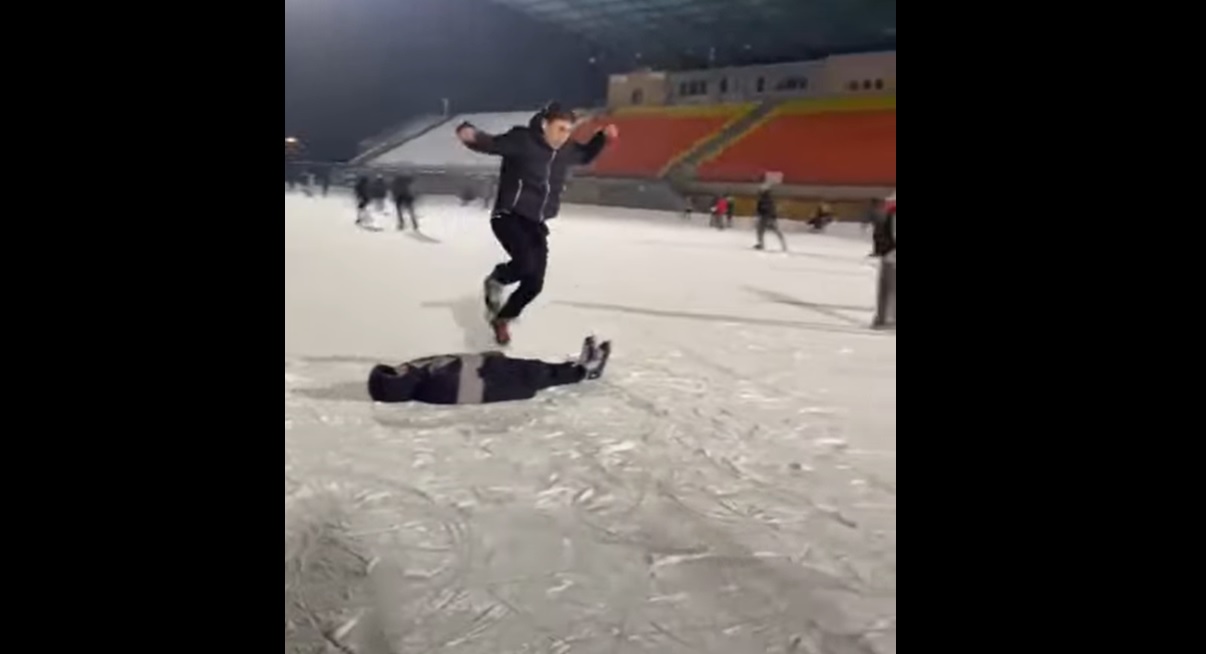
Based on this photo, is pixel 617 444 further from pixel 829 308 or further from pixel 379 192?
pixel 379 192

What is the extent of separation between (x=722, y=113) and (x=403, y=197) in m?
0.34

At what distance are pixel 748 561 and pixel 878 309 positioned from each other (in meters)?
0.27

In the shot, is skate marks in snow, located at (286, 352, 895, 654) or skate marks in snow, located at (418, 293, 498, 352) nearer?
skate marks in snow, located at (286, 352, 895, 654)

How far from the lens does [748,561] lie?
913 millimetres

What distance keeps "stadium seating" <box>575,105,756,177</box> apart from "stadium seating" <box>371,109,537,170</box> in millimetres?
72

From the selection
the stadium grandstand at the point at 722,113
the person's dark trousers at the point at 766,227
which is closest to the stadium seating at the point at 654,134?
the stadium grandstand at the point at 722,113

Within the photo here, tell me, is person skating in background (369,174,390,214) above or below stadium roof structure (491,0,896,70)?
below

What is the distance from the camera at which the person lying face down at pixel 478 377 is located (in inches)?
39.8

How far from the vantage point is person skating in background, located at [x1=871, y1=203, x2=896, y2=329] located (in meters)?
0.95

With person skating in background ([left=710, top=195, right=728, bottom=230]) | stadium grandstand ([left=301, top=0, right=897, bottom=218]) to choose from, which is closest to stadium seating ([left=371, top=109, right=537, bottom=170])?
stadium grandstand ([left=301, top=0, right=897, bottom=218])

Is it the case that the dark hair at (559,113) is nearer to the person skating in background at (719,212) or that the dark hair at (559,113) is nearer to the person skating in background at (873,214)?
the person skating in background at (719,212)

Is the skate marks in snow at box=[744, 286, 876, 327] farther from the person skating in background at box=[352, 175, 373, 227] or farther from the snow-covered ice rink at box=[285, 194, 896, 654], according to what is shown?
the person skating in background at box=[352, 175, 373, 227]
